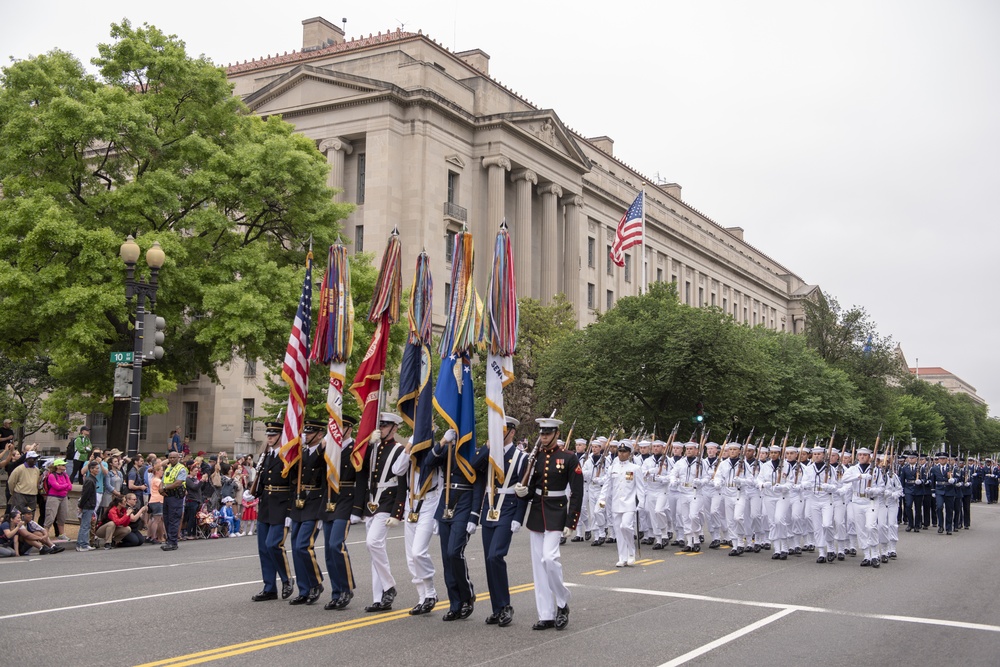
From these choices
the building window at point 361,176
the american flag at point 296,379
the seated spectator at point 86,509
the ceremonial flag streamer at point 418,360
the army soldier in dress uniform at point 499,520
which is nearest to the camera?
the army soldier in dress uniform at point 499,520

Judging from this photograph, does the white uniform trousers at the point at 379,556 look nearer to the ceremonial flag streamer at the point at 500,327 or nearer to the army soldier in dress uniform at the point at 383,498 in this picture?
the army soldier in dress uniform at the point at 383,498

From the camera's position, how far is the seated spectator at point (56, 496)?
63.4 ft

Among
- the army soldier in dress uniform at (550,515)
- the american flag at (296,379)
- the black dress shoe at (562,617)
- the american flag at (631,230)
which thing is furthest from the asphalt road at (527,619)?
the american flag at (631,230)

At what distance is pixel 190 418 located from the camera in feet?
182

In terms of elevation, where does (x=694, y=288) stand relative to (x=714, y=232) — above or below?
below

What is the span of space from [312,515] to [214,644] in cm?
251

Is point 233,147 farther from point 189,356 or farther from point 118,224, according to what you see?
point 189,356

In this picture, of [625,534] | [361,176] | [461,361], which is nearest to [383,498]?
[461,361]

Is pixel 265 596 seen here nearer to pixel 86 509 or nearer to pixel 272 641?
pixel 272 641

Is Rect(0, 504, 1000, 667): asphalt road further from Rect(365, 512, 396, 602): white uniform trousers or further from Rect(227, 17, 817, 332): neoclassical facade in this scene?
Rect(227, 17, 817, 332): neoclassical facade

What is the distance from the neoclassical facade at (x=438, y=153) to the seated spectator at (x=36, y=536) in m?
30.7

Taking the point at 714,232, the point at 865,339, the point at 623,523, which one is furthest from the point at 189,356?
the point at 714,232

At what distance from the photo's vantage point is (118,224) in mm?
28000

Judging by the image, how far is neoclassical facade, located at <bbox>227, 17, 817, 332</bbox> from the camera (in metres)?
51.1
